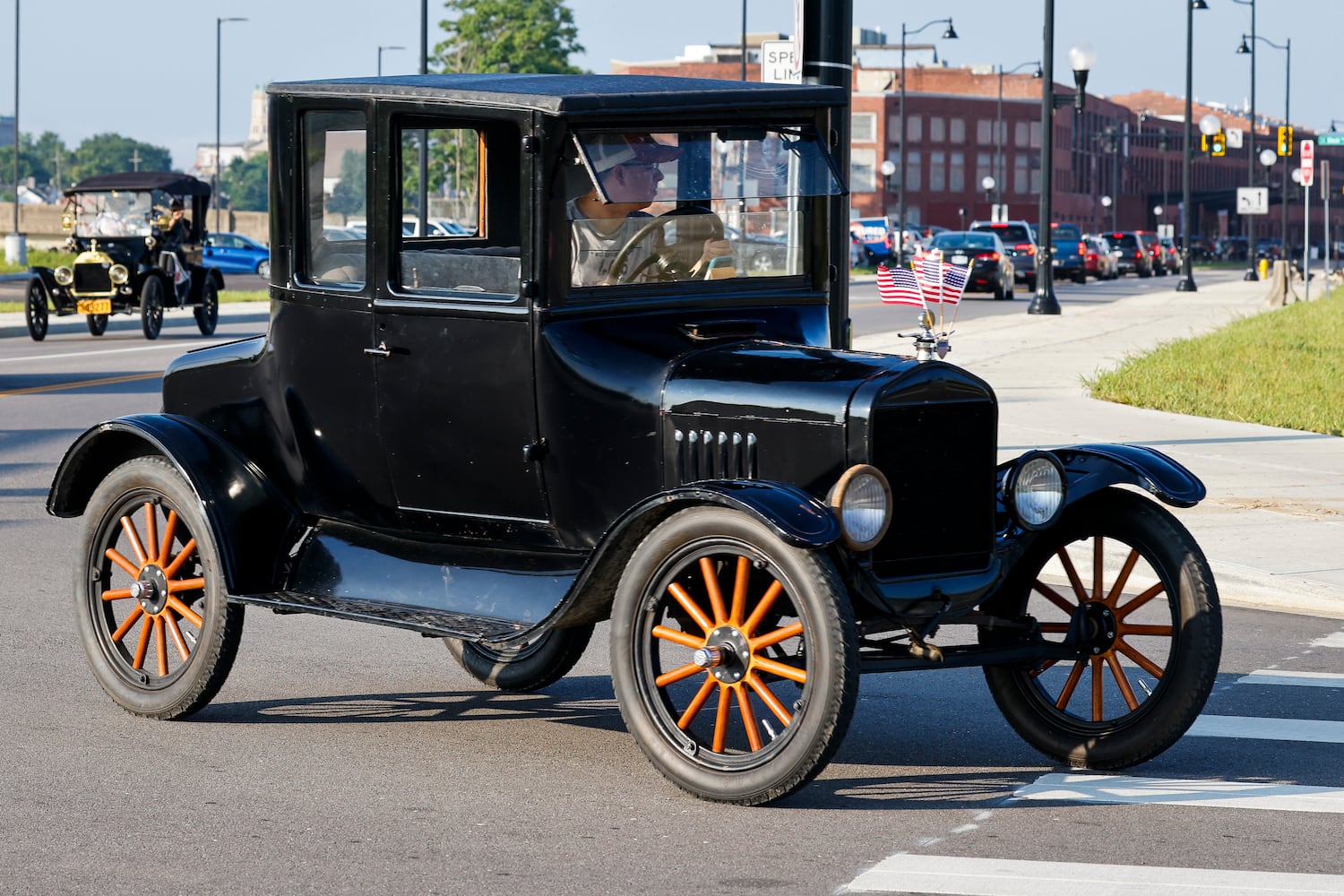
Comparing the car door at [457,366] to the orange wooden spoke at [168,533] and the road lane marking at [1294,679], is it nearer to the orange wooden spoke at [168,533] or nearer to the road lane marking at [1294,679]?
the orange wooden spoke at [168,533]

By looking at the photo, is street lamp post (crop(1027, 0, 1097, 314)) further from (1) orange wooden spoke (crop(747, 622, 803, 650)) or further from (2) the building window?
(2) the building window

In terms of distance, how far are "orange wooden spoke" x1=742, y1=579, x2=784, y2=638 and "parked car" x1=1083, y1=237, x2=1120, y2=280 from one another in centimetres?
5894

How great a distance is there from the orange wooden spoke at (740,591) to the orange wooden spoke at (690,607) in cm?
7

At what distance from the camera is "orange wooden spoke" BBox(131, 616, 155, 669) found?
667cm

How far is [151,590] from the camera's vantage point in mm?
6652

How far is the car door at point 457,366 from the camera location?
20.0ft

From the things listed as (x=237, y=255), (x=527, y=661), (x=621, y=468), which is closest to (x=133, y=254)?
(x=527, y=661)

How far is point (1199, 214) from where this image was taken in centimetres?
16138

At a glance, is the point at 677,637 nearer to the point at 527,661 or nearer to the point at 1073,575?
the point at 1073,575

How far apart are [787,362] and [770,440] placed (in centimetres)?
29

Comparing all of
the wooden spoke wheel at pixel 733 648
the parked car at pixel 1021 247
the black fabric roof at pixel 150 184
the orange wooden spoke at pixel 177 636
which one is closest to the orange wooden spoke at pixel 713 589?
the wooden spoke wheel at pixel 733 648

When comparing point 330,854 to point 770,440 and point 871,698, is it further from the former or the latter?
point 871,698

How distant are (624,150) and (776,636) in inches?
66.0

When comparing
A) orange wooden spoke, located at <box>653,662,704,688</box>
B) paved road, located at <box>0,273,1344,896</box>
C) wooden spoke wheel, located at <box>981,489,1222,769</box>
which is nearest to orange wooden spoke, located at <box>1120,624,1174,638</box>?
wooden spoke wheel, located at <box>981,489,1222,769</box>
